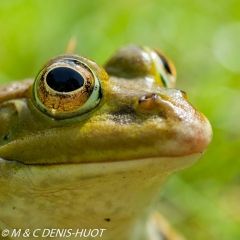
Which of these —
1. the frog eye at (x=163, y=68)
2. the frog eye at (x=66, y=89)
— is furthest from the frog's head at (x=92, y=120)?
the frog eye at (x=163, y=68)

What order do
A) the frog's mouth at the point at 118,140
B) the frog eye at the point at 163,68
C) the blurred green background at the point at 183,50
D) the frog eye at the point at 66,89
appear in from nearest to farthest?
the frog's mouth at the point at 118,140 → the frog eye at the point at 66,89 → the frog eye at the point at 163,68 → the blurred green background at the point at 183,50

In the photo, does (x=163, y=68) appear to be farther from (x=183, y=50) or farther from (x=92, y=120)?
(x=183, y=50)

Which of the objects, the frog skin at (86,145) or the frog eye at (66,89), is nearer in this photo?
the frog skin at (86,145)

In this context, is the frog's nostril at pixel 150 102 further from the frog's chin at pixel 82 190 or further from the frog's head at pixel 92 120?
the frog's chin at pixel 82 190

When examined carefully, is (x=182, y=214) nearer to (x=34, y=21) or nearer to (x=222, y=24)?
(x=222, y=24)

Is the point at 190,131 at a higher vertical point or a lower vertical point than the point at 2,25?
higher

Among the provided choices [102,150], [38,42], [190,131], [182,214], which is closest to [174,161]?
[190,131]
